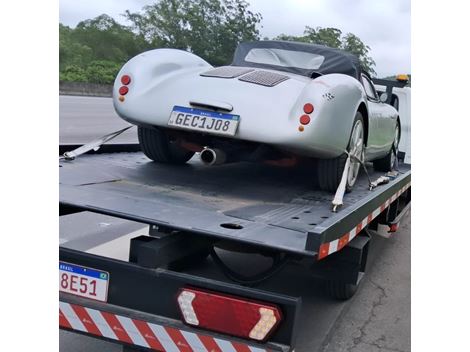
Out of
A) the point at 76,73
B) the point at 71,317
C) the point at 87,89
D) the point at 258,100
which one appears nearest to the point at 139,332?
the point at 71,317

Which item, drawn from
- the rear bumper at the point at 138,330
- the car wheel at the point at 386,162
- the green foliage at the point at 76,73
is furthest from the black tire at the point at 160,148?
the green foliage at the point at 76,73

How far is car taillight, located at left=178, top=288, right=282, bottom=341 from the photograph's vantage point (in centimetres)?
226

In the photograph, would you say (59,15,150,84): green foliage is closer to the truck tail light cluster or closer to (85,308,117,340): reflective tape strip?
the truck tail light cluster

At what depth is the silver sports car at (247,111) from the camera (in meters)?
3.55

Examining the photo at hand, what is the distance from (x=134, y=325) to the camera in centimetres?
251

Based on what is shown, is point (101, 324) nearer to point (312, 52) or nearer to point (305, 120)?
point (305, 120)

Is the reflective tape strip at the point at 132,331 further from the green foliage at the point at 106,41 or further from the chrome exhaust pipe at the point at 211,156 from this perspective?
the green foliage at the point at 106,41

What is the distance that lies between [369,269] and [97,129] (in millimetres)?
11139

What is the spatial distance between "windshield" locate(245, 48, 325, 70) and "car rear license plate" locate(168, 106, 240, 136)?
135 centimetres

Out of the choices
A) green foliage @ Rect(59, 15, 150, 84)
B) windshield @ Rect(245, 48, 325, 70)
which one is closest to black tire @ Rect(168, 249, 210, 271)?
windshield @ Rect(245, 48, 325, 70)

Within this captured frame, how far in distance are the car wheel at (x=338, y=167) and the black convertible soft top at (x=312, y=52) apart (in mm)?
664

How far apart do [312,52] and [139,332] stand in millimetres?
3167

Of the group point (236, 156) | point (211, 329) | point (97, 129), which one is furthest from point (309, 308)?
point (97, 129)

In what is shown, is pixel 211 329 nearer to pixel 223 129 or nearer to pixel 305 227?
pixel 305 227
